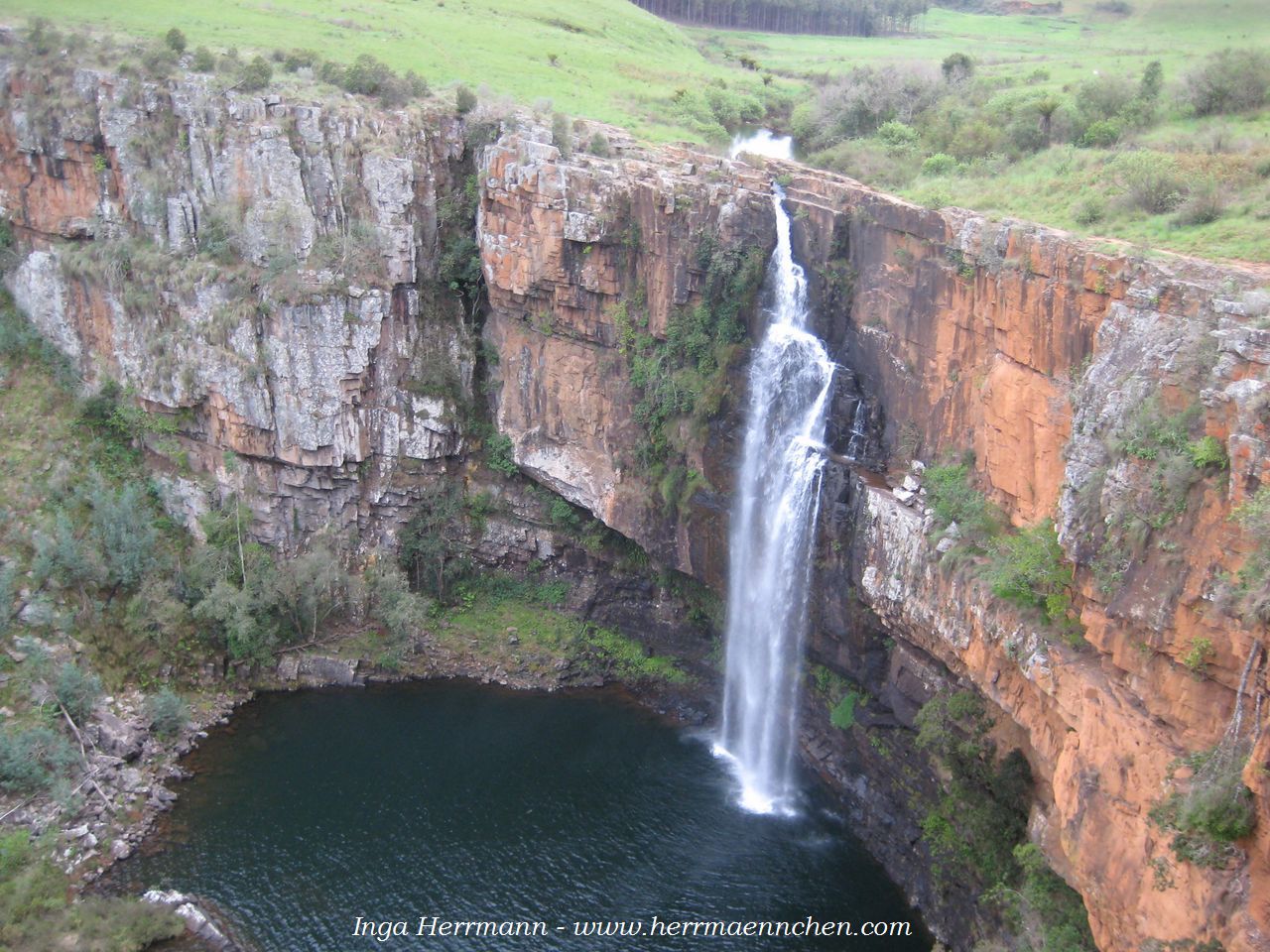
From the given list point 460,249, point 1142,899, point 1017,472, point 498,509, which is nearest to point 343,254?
point 460,249

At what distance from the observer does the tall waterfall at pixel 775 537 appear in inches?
1271

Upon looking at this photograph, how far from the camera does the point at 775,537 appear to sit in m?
33.6

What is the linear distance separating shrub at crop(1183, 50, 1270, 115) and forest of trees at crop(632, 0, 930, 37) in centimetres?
3714

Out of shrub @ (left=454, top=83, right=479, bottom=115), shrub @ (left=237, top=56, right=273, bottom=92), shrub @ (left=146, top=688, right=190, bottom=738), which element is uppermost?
shrub @ (left=237, top=56, right=273, bottom=92)

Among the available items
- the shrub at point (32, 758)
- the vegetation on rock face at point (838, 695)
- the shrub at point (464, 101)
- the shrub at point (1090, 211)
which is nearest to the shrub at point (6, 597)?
the shrub at point (32, 758)

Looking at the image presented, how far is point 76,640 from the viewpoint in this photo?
119 ft

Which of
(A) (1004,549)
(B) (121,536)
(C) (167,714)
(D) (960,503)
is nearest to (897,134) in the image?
(D) (960,503)

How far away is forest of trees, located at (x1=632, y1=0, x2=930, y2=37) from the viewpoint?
66.2m

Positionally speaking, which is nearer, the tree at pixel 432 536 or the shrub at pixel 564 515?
the shrub at pixel 564 515

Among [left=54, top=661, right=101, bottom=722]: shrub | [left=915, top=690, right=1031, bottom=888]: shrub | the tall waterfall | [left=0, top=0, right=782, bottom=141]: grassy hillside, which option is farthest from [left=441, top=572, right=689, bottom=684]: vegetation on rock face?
[left=0, top=0, right=782, bottom=141]: grassy hillside

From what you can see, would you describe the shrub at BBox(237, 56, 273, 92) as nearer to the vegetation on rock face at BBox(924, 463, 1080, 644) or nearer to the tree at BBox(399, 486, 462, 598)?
the tree at BBox(399, 486, 462, 598)

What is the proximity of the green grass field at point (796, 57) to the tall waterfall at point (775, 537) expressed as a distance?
17.3ft

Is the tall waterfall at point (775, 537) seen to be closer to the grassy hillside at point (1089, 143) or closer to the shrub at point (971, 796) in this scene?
the grassy hillside at point (1089, 143)

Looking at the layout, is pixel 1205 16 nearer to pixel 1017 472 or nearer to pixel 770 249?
pixel 770 249
